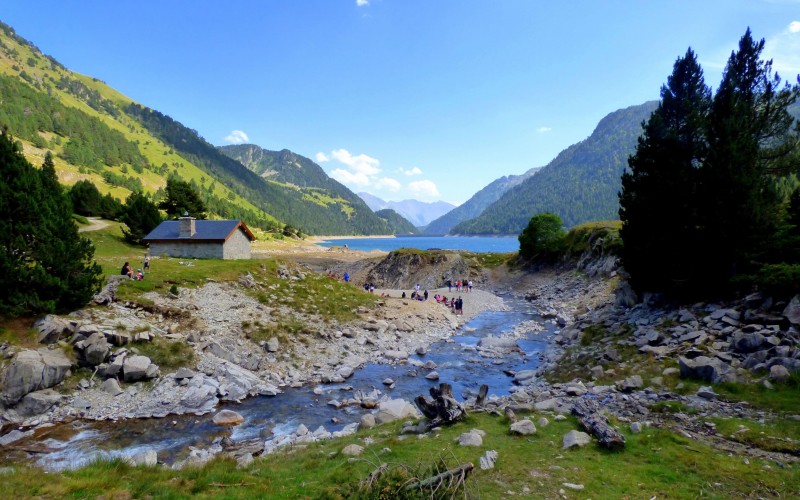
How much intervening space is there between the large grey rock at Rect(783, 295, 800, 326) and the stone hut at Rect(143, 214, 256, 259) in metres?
48.1

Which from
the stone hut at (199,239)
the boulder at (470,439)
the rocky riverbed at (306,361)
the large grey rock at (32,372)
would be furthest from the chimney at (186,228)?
the boulder at (470,439)

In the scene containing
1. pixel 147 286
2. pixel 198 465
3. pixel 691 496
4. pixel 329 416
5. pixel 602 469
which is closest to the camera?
pixel 691 496

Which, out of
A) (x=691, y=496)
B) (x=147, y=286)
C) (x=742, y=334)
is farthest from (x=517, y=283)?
(x=691, y=496)

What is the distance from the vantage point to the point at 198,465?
1209 centimetres

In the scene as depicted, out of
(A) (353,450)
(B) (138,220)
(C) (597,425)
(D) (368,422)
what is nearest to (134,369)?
(D) (368,422)

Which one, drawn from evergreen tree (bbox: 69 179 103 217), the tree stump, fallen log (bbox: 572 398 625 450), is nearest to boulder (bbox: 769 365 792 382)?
fallen log (bbox: 572 398 625 450)

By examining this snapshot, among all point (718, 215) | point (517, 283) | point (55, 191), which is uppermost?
point (55, 191)

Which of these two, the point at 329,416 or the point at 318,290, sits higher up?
the point at 318,290

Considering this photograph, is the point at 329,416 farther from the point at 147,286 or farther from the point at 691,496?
the point at 147,286

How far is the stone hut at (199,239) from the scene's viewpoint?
46.1 m

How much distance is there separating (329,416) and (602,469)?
13566 millimetres

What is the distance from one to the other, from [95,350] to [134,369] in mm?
2318

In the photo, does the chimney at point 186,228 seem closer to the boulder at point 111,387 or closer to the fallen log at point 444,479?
the boulder at point 111,387

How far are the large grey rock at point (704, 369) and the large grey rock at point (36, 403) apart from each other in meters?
30.2
